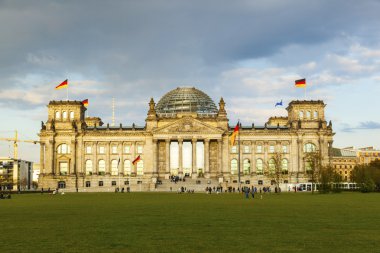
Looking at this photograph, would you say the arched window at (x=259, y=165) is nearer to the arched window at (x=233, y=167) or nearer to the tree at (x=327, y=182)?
the arched window at (x=233, y=167)

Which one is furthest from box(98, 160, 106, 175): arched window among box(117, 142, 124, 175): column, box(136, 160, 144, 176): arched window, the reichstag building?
box(136, 160, 144, 176): arched window

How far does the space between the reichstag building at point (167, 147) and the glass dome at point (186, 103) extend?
33.6 feet

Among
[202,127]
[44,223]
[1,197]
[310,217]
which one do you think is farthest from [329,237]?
[202,127]

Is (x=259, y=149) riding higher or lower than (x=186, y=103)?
lower

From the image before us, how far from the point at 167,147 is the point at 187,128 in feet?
24.5

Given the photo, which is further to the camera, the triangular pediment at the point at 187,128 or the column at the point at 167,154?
the column at the point at 167,154

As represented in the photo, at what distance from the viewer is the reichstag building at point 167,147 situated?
504 feet

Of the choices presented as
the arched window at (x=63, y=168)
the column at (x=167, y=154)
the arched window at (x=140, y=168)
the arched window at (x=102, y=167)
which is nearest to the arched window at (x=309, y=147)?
the column at (x=167, y=154)

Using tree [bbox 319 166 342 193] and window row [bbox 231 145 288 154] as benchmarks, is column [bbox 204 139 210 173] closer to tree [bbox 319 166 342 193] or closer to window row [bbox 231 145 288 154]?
window row [bbox 231 145 288 154]

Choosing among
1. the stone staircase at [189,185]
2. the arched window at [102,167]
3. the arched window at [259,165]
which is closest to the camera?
the stone staircase at [189,185]

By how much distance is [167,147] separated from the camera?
153125 millimetres

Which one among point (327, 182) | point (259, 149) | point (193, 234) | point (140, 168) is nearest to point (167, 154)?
point (140, 168)

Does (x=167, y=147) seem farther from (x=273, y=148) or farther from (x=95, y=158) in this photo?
(x=273, y=148)

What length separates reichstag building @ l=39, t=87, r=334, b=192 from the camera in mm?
153500
